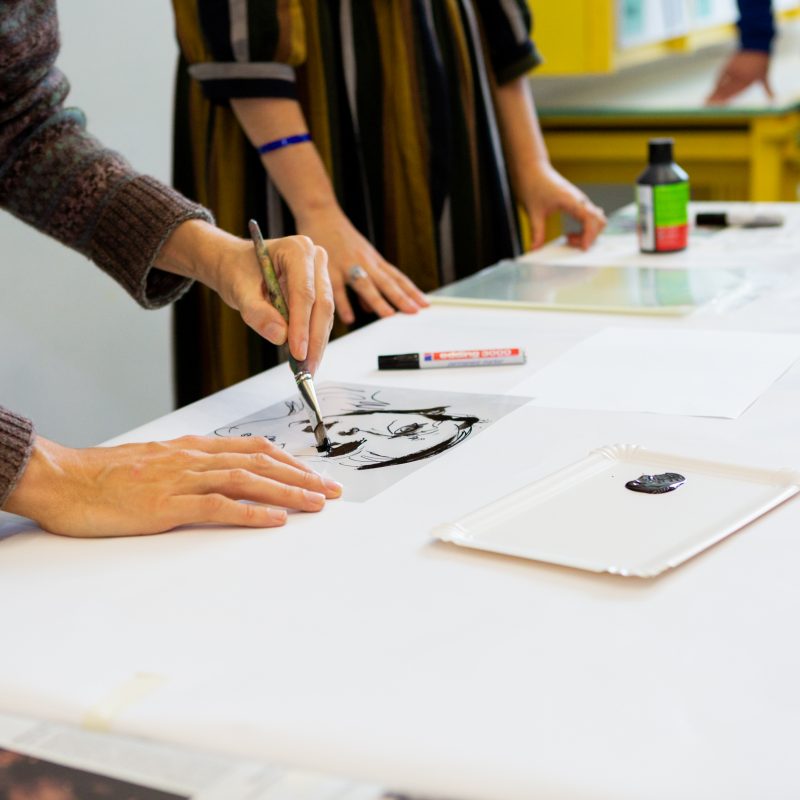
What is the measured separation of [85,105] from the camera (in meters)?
2.20

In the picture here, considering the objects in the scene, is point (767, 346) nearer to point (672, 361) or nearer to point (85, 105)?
point (672, 361)

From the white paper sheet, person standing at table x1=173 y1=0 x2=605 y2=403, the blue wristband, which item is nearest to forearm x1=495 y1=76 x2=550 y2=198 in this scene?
person standing at table x1=173 y1=0 x2=605 y2=403

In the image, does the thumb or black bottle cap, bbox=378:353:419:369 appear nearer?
black bottle cap, bbox=378:353:419:369

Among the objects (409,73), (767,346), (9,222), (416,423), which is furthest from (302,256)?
(9,222)

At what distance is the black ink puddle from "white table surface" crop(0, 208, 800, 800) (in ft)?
0.18

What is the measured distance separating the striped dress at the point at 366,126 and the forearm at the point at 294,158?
0.02 m

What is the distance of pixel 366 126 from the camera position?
1623mm

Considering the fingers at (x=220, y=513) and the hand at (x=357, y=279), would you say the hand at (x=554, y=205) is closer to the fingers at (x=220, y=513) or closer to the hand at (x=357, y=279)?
the hand at (x=357, y=279)

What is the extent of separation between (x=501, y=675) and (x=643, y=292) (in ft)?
2.86

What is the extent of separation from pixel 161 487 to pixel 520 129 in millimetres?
1190

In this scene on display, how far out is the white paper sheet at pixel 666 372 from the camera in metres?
0.99

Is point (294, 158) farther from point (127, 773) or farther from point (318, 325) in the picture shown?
point (127, 773)

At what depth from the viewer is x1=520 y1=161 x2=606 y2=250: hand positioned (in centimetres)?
167

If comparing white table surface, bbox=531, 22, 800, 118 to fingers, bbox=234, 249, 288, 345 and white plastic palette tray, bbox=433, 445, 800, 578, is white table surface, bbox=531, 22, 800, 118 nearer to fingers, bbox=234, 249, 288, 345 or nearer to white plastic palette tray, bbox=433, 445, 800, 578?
fingers, bbox=234, 249, 288, 345
